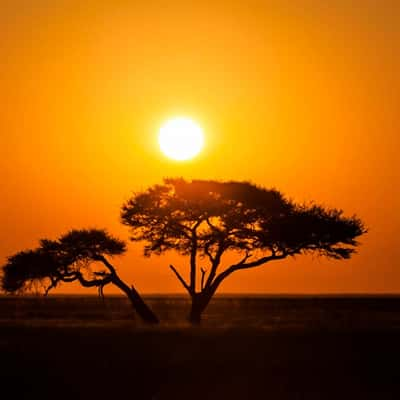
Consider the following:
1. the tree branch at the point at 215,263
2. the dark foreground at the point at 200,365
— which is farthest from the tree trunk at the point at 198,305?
the dark foreground at the point at 200,365

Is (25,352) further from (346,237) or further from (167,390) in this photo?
(346,237)

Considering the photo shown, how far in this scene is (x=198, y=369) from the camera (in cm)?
2595

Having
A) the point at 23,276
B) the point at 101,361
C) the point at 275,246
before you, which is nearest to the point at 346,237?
the point at 275,246

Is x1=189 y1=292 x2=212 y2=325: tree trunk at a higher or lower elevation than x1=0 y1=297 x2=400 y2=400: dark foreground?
lower

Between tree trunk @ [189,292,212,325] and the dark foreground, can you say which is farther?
tree trunk @ [189,292,212,325]

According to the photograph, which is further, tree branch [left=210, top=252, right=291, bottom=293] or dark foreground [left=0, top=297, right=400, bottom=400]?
tree branch [left=210, top=252, right=291, bottom=293]

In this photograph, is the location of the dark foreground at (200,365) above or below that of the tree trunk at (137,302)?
above

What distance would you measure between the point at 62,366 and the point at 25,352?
4576 mm

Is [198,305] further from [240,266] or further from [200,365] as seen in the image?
[200,365]

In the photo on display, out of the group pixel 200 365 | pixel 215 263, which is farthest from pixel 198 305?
pixel 200 365

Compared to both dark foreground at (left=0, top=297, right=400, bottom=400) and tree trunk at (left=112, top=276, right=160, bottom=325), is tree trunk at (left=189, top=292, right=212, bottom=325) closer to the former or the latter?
tree trunk at (left=112, top=276, right=160, bottom=325)

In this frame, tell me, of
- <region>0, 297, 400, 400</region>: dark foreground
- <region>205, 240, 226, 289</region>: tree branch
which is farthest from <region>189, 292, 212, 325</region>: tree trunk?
<region>0, 297, 400, 400</region>: dark foreground

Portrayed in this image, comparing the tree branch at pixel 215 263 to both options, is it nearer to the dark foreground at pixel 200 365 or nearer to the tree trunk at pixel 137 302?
the tree trunk at pixel 137 302

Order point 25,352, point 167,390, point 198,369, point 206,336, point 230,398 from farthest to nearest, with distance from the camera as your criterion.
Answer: point 206,336
point 25,352
point 198,369
point 167,390
point 230,398
